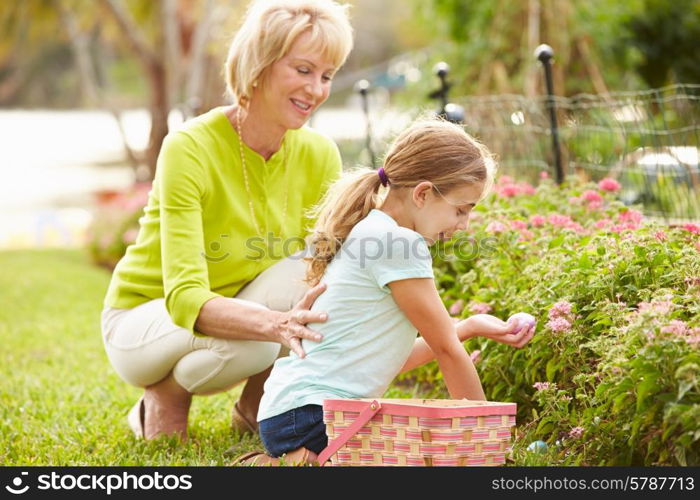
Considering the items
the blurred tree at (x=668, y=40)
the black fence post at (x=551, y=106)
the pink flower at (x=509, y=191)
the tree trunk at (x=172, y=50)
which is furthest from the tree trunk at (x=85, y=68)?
the pink flower at (x=509, y=191)

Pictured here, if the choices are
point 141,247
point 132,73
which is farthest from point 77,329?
point 132,73

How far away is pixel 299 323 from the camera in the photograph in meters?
2.67

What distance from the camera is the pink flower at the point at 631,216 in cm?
350

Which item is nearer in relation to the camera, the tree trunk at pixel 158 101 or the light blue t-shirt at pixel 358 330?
the light blue t-shirt at pixel 358 330

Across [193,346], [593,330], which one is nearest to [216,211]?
[193,346]

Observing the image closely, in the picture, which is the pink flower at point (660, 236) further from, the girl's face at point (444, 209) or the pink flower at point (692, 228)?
the girl's face at point (444, 209)

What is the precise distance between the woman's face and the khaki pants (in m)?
0.52

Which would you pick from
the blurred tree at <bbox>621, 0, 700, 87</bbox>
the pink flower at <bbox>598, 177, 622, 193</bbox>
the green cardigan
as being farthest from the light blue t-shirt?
the blurred tree at <bbox>621, 0, 700, 87</bbox>

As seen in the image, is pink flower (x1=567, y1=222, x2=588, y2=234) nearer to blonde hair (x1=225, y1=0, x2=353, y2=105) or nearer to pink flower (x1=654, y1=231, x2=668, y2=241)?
pink flower (x1=654, y1=231, x2=668, y2=241)

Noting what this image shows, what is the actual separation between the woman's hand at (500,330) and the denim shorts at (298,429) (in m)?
0.49

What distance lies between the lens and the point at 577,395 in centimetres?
263
